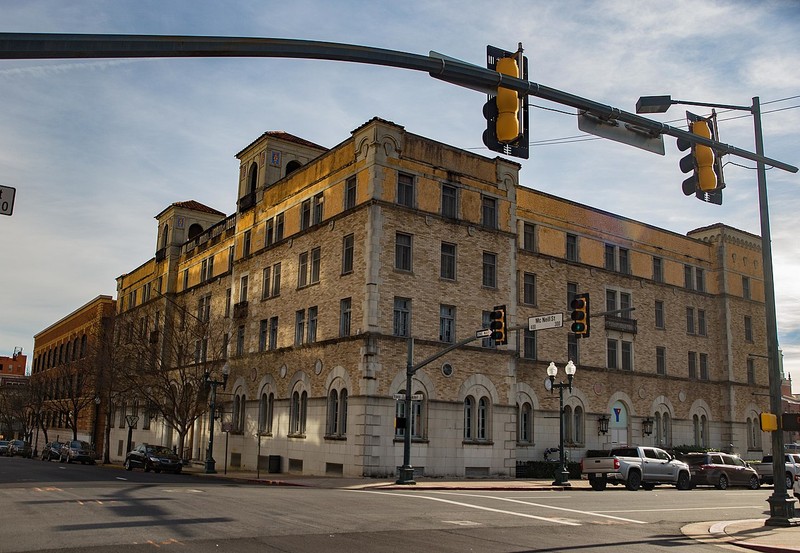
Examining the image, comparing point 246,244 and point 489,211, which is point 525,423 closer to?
point 489,211

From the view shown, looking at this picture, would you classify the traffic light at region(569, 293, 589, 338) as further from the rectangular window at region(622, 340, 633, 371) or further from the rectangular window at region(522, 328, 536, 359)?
the rectangular window at region(622, 340, 633, 371)

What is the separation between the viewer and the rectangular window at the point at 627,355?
156 feet

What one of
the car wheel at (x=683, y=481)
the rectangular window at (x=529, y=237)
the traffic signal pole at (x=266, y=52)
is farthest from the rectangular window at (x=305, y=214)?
the traffic signal pole at (x=266, y=52)

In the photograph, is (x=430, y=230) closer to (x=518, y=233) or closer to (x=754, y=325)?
(x=518, y=233)

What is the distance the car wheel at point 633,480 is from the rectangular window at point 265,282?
21935 millimetres

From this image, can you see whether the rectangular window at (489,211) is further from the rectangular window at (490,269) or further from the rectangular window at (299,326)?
the rectangular window at (299,326)

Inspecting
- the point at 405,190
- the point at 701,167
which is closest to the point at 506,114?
the point at 701,167

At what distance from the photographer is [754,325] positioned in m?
55.4

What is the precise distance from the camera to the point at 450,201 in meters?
37.7

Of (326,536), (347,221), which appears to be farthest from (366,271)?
(326,536)

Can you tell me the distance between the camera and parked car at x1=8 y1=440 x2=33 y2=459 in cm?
6850

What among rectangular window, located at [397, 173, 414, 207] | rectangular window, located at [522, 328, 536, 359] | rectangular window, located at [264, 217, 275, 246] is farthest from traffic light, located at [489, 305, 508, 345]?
rectangular window, located at [264, 217, 275, 246]

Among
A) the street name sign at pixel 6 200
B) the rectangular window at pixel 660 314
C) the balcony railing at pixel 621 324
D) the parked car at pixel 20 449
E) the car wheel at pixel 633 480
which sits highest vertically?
the rectangular window at pixel 660 314

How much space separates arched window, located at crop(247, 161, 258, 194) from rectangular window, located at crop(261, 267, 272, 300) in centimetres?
632
